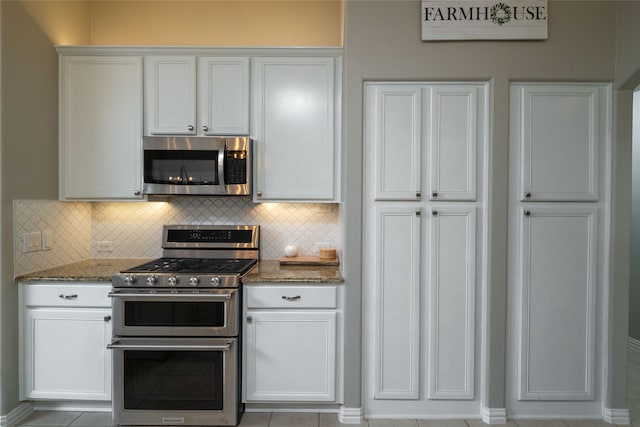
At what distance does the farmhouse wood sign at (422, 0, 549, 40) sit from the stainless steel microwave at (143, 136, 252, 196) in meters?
1.42

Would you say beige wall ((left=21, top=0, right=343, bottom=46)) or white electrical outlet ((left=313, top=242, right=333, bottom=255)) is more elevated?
beige wall ((left=21, top=0, right=343, bottom=46))

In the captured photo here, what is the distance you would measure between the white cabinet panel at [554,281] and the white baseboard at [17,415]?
317cm

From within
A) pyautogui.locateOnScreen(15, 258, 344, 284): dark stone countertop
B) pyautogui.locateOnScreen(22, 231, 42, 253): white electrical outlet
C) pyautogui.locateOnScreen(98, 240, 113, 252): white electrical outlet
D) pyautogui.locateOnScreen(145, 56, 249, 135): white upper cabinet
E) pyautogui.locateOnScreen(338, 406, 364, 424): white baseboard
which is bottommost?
pyautogui.locateOnScreen(338, 406, 364, 424): white baseboard

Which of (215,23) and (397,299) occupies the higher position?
(215,23)

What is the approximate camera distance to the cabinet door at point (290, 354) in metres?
2.42

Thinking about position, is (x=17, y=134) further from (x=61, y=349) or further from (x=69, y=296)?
(x=61, y=349)

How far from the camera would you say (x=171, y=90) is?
2.70 m

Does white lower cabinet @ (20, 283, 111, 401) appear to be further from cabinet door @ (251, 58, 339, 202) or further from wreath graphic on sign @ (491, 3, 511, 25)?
wreath graphic on sign @ (491, 3, 511, 25)

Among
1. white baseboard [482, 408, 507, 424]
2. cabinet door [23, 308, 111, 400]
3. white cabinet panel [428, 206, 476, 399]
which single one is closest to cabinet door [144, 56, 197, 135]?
cabinet door [23, 308, 111, 400]

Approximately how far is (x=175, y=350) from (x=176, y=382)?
0.20 meters

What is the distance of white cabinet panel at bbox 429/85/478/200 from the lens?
239cm

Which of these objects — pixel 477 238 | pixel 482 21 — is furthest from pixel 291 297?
pixel 482 21

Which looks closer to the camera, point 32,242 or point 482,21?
point 482,21

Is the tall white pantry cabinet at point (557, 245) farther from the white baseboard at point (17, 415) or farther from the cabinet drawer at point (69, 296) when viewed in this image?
the white baseboard at point (17, 415)
